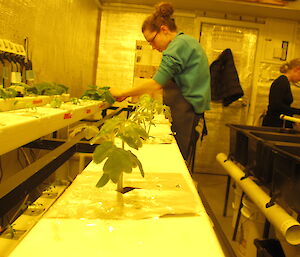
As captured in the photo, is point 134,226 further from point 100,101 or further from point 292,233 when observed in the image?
Answer: point 100,101

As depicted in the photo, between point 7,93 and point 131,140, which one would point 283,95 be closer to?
point 7,93

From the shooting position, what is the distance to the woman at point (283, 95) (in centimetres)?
346

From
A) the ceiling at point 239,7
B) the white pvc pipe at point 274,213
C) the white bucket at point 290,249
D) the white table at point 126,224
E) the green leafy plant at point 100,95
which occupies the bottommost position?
the white bucket at point 290,249

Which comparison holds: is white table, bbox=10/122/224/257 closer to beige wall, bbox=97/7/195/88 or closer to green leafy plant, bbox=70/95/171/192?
green leafy plant, bbox=70/95/171/192

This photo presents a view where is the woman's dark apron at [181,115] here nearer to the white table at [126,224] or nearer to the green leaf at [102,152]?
the white table at [126,224]

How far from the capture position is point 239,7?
4141mm

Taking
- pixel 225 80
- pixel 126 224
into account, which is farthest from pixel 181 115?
pixel 225 80

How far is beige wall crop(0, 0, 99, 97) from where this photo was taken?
2.17m

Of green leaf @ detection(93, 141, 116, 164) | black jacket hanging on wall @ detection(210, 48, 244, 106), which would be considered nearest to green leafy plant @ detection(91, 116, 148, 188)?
green leaf @ detection(93, 141, 116, 164)

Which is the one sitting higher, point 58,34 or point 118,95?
point 58,34

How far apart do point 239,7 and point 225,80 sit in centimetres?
96

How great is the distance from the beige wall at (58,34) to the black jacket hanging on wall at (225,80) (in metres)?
1.73

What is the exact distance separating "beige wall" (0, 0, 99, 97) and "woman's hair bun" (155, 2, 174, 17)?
3.12 ft

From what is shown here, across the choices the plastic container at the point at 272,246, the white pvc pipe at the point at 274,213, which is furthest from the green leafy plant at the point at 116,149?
the plastic container at the point at 272,246
